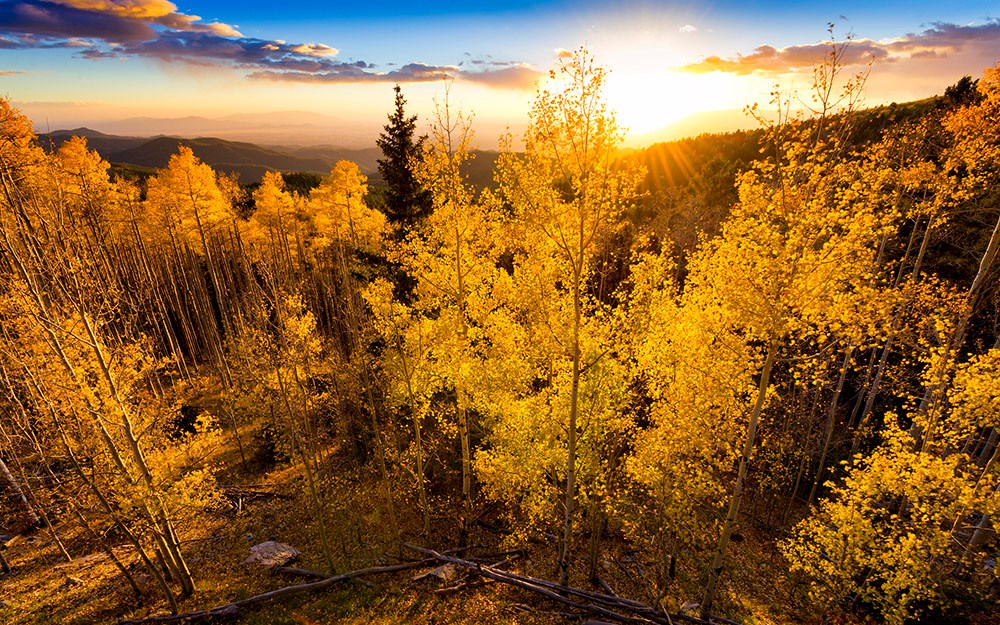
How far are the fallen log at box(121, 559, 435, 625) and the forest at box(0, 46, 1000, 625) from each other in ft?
0.39

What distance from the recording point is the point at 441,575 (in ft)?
45.2

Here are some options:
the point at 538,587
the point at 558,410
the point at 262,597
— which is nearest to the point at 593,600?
the point at 538,587

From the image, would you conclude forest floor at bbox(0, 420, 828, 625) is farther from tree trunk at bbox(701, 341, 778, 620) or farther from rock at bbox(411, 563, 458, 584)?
tree trunk at bbox(701, 341, 778, 620)

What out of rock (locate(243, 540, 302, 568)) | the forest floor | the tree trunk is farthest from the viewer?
rock (locate(243, 540, 302, 568))

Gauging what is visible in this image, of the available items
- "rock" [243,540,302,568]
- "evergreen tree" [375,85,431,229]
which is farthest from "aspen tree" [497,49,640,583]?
"rock" [243,540,302,568]

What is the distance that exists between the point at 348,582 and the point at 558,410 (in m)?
9.70

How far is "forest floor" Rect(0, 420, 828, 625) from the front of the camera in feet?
42.4

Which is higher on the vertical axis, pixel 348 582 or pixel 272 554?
pixel 348 582

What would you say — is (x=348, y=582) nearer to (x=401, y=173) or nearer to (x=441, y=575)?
(x=441, y=575)

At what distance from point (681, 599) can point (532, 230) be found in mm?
13720

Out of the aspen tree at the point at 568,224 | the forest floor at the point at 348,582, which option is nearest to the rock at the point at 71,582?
the forest floor at the point at 348,582

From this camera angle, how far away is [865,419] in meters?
17.7

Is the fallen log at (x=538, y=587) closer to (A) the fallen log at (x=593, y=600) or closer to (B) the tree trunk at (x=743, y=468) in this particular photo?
(A) the fallen log at (x=593, y=600)

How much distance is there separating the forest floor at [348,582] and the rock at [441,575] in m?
0.25
